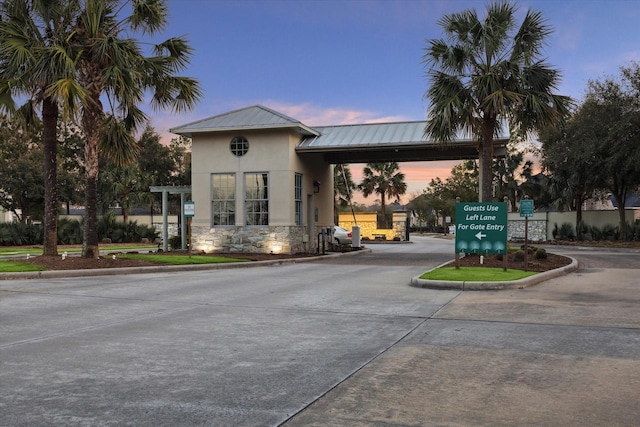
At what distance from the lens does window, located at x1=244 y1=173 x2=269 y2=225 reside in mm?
23359

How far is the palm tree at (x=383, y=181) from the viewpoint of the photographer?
57188mm

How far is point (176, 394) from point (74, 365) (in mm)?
1603

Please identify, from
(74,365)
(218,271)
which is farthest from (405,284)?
(74,365)

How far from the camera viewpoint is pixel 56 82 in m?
15.1

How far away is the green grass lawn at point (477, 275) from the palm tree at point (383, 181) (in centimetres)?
4246

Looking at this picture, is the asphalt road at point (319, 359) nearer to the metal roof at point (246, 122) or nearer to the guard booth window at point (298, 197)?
the metal roof at point (246, 122)

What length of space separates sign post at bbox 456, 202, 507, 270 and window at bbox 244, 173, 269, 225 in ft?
33.7

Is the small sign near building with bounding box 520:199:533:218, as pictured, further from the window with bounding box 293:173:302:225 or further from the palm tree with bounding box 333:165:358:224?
the palm tree with bounding box 333:165:358:224

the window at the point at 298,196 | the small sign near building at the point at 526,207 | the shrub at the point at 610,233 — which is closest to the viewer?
the small sign near building at the point at 526,207

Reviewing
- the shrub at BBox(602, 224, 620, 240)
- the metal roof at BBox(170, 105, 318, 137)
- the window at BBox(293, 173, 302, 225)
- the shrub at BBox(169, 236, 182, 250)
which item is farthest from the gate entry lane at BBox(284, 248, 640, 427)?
the shrub at BBox(602, 224, 620, 240)

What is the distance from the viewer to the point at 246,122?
23.3 meters

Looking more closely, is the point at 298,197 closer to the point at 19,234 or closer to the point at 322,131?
the point at 322,131

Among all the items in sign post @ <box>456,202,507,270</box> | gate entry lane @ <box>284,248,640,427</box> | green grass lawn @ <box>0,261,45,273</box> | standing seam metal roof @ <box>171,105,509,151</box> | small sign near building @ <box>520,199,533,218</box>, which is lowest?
gate entry lane @ <box>284,248,640,427</box>

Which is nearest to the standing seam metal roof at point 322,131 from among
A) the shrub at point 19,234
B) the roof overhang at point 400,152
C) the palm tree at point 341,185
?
the roof overhang at point 400,152
